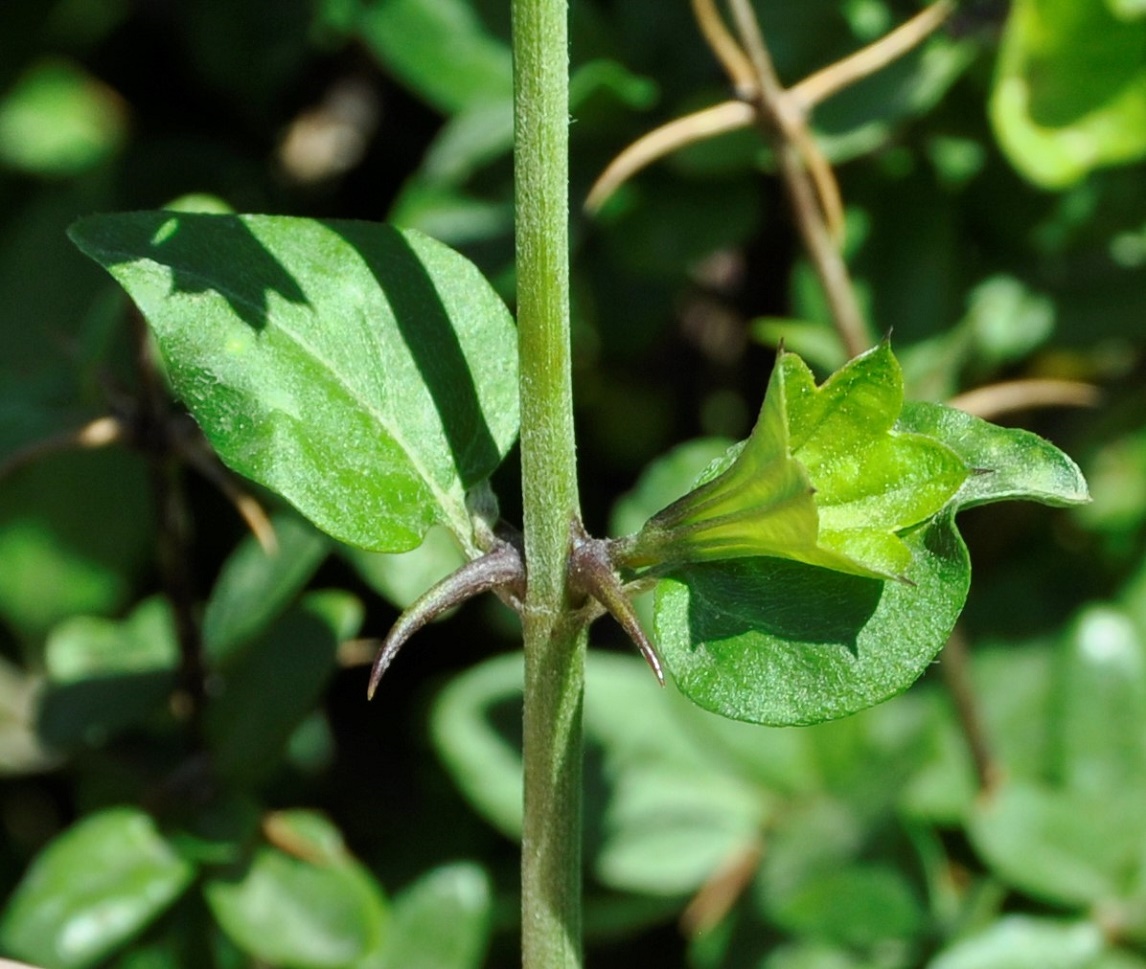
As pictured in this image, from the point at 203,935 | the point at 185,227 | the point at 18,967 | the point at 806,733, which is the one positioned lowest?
the point at 203,935

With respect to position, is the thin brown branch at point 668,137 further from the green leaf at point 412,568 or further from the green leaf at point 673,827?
the green leaf at point 673,827

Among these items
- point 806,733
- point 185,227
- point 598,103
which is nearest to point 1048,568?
point 806,733

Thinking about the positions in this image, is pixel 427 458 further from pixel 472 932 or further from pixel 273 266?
pixel 472 932

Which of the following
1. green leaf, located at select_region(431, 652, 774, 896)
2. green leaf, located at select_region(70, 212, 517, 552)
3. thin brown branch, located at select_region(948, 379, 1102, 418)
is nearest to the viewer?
green leaf, located at select_region(70, 212, 517, 552)

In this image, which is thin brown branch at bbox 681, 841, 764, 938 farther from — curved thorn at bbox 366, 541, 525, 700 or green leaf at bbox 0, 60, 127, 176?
green leaf at bbox 0, 60, 127, 176

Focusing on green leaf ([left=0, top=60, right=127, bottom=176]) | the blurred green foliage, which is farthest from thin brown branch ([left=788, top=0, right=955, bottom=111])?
green leaf ([left=0, top=60, right=127, bottom=176])
